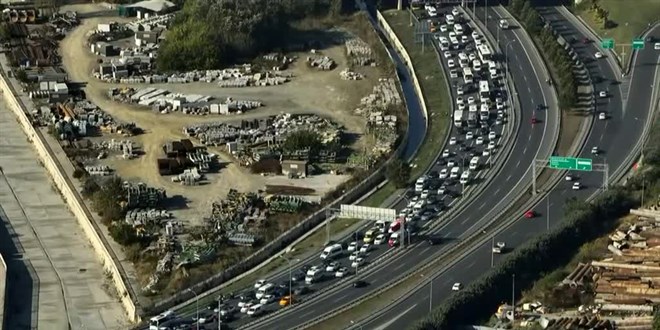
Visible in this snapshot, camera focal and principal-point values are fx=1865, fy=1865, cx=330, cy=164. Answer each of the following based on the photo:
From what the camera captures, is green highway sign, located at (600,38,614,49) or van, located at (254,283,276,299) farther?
green highway sign, located at (600,38,614,49)

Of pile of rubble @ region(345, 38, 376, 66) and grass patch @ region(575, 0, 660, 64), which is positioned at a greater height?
grass patch @ region(575, 0, 660, 64)

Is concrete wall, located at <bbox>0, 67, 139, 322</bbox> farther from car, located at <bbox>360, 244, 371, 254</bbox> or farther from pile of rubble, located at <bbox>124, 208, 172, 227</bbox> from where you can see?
car, located at <bbox>360, 244, 371, 254</bbox>

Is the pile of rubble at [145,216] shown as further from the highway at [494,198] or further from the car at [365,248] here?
the highway at [494,198]

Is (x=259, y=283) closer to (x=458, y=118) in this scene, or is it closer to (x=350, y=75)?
(x=458, y=118)

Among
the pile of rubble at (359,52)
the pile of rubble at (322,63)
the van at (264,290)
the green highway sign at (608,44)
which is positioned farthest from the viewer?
the pile of rubble at (359,52)

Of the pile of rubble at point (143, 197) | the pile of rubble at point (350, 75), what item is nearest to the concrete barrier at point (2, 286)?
the pile of rubble at point (143, 197)

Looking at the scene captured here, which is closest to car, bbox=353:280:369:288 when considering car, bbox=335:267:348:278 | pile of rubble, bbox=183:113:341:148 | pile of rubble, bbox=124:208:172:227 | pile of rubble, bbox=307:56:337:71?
car, bbox=335:267:348:278
